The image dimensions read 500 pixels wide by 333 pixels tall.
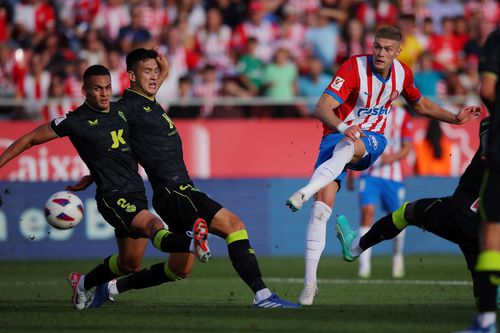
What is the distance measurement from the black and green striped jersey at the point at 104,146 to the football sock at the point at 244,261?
1.19 m

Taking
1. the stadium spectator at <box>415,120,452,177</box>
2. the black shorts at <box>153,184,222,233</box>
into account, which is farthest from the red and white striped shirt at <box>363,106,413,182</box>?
the black shorts at <box>153,184,222,233</box>

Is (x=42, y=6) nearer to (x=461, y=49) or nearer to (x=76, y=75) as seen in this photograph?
(x=76, y=75)

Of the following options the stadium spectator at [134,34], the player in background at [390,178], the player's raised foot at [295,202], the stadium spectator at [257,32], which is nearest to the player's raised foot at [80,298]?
the player's raised foot at [295,202]

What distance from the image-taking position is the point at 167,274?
33.8ft

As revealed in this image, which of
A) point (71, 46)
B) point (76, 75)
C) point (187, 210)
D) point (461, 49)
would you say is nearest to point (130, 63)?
point (187, 210)

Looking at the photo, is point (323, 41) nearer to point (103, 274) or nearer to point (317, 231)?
point (317, 231)

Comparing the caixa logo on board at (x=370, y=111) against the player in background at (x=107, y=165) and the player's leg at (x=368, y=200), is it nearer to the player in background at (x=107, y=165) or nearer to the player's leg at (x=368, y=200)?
Answer: the player in background at (x=107, y=165)

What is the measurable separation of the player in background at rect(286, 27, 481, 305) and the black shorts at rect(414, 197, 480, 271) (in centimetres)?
105

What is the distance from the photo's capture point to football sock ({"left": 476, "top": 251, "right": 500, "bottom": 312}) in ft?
24.6

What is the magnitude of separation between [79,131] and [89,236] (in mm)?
7584

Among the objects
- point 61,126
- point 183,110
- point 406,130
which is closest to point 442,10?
point 183,110

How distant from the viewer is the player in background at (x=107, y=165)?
9.91 meters

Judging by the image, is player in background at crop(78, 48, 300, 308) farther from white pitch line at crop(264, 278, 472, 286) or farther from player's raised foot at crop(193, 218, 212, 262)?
white pitch line at crop(264, 278, 472, 286)

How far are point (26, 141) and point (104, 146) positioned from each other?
759 mm
